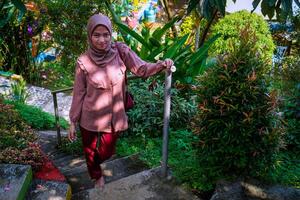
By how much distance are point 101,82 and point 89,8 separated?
4526mm

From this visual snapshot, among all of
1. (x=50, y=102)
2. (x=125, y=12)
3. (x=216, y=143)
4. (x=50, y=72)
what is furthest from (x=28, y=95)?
(x=216, y=143)

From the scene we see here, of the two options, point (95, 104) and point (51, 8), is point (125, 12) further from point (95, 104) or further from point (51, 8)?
point (95, 104)

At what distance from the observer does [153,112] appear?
4668mm

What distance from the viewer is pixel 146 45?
17.6 ft

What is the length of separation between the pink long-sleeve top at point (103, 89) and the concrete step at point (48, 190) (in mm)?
523

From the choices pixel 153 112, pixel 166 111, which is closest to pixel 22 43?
pixel 153 112

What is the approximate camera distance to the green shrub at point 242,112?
2723mm

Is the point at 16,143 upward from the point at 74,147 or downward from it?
upward

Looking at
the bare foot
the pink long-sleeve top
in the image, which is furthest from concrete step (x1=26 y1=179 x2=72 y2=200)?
the pink long-sleeve top

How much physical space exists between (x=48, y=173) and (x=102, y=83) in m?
1.06

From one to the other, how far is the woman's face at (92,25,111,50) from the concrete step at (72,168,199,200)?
118cm

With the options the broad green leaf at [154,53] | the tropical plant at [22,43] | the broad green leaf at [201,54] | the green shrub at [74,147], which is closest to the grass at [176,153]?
the green shrub at [74,147]

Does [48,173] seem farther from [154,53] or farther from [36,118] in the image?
[36,118]

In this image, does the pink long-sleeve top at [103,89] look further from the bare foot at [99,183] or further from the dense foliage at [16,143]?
the dense foliage at [16,143]
